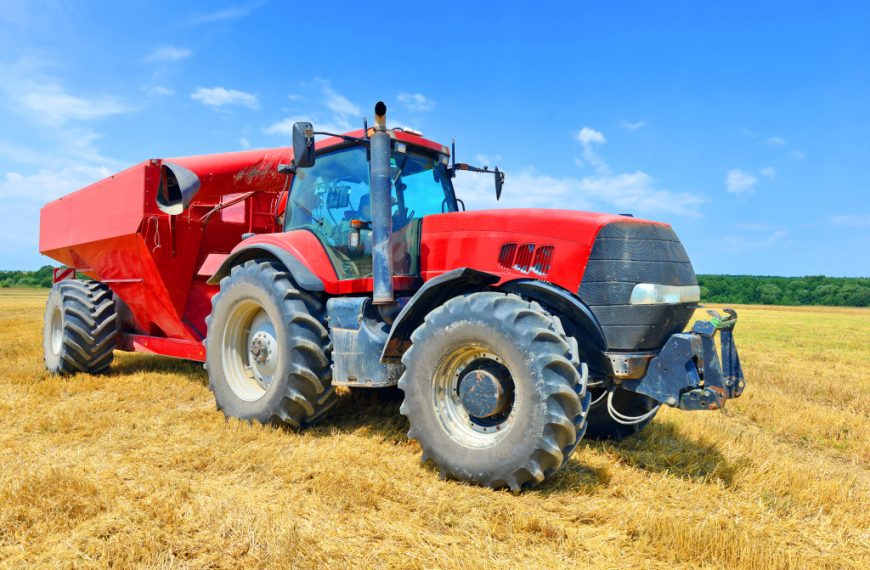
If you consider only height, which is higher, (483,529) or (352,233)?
(352,233)

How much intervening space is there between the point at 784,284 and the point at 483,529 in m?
55.2

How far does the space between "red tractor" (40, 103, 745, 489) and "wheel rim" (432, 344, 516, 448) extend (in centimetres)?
1

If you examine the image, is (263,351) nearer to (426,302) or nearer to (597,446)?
(426,302)

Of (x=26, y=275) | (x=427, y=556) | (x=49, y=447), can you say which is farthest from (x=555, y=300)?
(x=26, y=275)

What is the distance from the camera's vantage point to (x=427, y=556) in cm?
292

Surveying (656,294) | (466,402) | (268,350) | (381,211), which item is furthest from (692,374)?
(268,350)

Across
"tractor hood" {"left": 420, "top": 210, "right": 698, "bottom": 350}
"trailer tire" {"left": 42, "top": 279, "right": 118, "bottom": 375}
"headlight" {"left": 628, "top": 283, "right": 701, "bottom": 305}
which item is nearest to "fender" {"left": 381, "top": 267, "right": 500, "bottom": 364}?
"tractor hood" {"left": 420, "top": 210, "right": 698, "bottom": 350}

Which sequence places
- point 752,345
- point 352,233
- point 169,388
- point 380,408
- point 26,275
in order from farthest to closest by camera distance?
1. point 26,275
2. point 752,345
3. point 169,388
4. point 380,408
5. point 352,233

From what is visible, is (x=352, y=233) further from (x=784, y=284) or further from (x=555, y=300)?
(x=784, y=284)

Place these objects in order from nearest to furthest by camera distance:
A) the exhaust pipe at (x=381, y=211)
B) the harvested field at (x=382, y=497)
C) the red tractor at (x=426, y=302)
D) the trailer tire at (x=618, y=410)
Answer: the harvested field at (x=382, y=497), the red tractor at (x=426, y=302), the exhaust pipe at (x=381, y=211), the trailer tire at (x=618, y=410)

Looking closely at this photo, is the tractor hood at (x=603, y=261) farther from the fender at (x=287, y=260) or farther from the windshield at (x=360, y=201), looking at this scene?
the fender at (x=287, y=260)

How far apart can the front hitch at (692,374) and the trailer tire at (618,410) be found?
782mm

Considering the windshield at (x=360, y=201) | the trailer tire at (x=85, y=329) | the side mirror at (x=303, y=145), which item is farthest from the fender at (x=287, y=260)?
the trailer tire at (x=85, y=329)

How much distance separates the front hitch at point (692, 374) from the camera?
389cm
